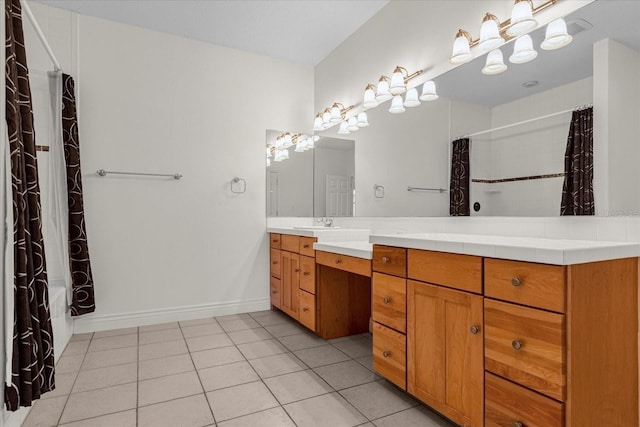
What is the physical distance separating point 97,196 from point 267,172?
1432 millimetres

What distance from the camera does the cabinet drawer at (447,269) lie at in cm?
135

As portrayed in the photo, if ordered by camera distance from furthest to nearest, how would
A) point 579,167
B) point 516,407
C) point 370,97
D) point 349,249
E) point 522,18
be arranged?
point 370,97 < point 349,249 < point 522,18 < point 579,167 < point 516,407

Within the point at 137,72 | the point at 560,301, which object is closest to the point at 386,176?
the point at 560,301

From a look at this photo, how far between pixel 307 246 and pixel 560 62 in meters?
1.86

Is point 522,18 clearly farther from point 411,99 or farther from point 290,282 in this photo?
point 290,282

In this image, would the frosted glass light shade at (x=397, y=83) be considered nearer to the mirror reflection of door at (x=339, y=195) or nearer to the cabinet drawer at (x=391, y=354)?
the mirror reflection of door at (x=339, y=195)

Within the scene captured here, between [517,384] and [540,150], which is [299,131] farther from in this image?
[517,384]

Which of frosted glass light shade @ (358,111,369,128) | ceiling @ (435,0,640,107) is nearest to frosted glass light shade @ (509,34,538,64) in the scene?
ceiling @ (435,0,640,107)

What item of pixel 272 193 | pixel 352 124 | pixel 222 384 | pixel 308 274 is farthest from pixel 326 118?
pixel 222 384

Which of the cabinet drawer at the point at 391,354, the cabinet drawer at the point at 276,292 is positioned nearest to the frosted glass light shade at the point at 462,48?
the cabinet drawer at the point at 391,354

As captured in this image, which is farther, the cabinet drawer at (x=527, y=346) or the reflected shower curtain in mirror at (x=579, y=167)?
the reflected shower curtain in mirror at (x=579, y=167)

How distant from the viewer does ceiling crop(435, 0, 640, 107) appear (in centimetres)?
142

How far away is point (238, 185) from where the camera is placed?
3.36 meters

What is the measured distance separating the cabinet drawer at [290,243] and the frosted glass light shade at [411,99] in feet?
4.21
